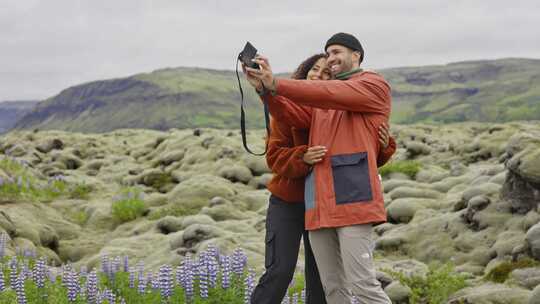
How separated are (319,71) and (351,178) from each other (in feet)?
4.93

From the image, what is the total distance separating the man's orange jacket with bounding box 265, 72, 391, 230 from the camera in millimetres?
6734

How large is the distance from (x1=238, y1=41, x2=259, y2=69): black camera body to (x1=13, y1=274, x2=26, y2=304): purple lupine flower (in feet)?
16.9

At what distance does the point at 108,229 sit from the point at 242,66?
1759 cm

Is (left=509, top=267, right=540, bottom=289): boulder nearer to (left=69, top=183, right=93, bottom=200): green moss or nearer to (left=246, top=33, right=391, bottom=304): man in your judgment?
(left=246, top=33, right=391, bottom=304): man

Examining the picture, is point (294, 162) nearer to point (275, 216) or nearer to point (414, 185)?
point (275, 216)

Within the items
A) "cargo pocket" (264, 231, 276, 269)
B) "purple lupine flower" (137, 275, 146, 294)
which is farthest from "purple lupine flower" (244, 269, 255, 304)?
"purple lupine flower" (137, 275, 146, 294)

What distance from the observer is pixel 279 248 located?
773cm

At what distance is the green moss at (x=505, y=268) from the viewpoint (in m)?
13.6

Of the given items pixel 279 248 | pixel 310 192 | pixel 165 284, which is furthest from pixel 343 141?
pixel 165 284

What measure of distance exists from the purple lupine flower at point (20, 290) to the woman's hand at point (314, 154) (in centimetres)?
487

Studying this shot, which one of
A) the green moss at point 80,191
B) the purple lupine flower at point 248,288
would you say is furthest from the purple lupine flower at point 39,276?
the green moss at point 80,191

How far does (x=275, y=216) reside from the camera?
25.8ft

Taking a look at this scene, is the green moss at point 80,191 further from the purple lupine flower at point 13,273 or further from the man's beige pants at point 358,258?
the man's beige pants at point 358,258

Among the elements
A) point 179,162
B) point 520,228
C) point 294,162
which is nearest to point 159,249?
point 520,228
